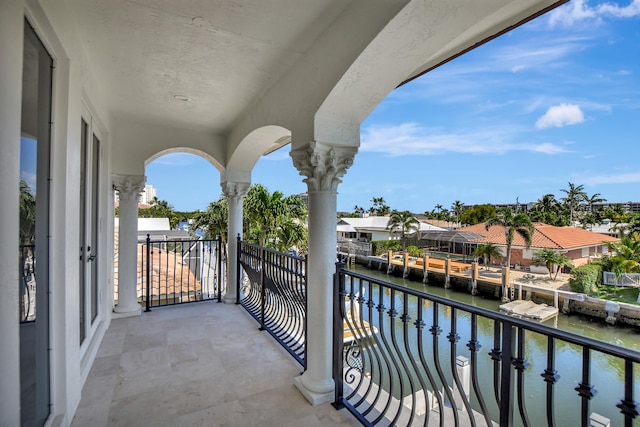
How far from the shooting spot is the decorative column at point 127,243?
4.09 metres

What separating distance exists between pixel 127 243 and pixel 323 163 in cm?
328

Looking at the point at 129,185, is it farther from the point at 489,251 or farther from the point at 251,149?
the point at 489,251

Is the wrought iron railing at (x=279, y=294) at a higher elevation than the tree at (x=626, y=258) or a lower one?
higher

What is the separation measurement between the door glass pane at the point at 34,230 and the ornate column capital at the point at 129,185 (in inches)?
102

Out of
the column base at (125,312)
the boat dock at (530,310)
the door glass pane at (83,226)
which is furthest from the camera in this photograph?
the boat dock at (530,310)

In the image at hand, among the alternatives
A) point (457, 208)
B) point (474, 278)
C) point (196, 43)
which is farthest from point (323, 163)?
point (457, 208)

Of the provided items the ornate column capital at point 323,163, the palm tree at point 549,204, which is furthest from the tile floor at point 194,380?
the palm tree at point 549,204

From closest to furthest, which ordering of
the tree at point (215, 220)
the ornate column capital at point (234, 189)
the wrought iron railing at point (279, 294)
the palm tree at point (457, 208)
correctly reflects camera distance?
the wrought iron railing at point (279, 294)
the ornate column capital at point (234, 189)
the tree at point (215, 220)
the palm tree at point (457, 208)

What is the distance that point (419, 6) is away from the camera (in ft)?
4.80

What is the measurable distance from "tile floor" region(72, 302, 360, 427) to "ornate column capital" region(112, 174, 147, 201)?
1.68 m

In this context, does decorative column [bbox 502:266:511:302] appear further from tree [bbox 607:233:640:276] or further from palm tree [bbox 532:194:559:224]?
palm tree [bbox 532:194:559:224]

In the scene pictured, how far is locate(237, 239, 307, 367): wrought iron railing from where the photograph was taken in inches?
113

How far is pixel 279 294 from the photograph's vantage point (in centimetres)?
337

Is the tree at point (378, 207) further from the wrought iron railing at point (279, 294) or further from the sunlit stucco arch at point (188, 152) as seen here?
the wrought iron railing at point (279, 294)
